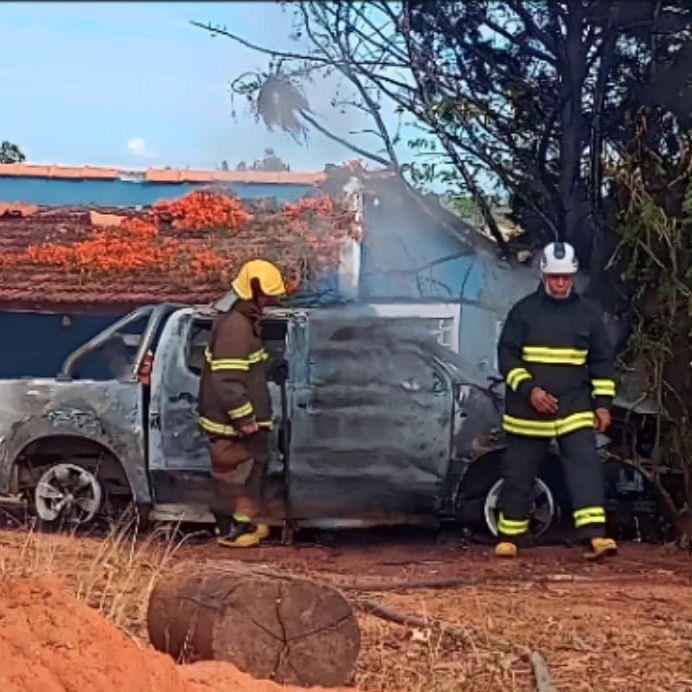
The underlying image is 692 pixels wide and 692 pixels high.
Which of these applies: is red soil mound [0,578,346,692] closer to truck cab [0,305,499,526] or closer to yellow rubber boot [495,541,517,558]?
yellow rubber boot [495,541,517,558]

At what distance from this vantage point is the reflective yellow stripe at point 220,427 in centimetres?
922

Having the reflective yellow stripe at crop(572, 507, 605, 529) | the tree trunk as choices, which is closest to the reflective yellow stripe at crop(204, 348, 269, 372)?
the reflective yellow stripe at crop(572, 507, 605, 529)

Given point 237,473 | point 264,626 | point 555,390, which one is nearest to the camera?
point 264,626

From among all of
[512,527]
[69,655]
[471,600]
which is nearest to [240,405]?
[512,527]

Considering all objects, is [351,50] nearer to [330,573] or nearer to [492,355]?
[492,355]

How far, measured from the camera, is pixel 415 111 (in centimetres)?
991

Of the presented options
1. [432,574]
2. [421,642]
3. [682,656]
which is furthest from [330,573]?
[682,656]

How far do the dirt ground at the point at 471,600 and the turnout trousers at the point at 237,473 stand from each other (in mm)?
287

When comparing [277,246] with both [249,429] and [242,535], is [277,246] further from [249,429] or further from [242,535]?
[242,535]

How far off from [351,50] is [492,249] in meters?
1.74

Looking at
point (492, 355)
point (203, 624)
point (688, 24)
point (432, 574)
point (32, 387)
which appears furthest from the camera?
point (492, 355)

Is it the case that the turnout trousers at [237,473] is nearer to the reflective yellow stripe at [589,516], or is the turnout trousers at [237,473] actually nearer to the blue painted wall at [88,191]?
the reflective yellow stripe at [589,516]

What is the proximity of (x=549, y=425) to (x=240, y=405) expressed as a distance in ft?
6.17

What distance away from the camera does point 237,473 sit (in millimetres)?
9320
